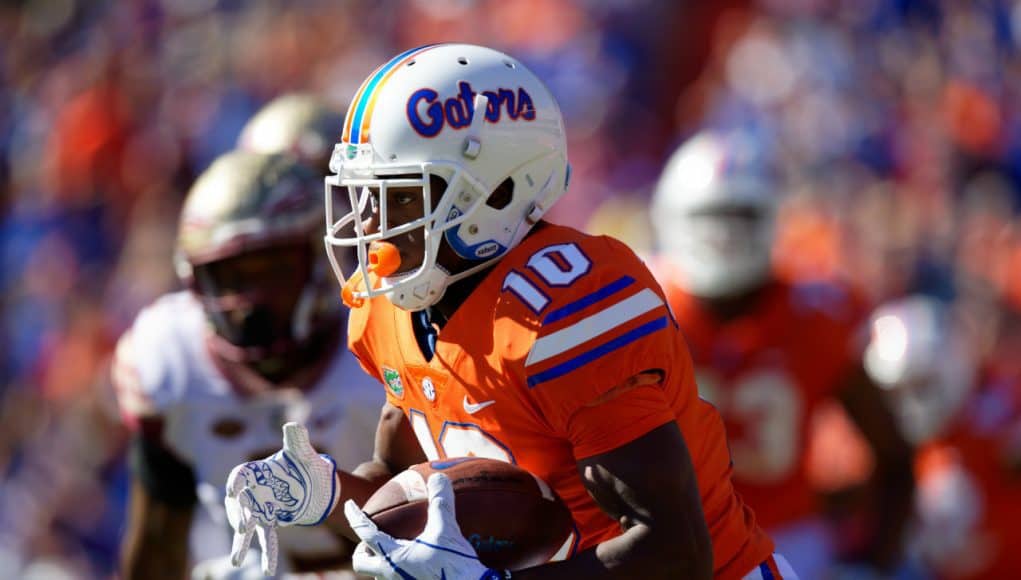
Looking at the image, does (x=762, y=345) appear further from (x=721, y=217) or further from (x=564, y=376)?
(x=564, y=376)

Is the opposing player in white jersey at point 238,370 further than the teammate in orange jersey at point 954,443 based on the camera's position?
No

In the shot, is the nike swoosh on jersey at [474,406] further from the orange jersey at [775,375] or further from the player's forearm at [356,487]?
the orange jersey at [775,375]

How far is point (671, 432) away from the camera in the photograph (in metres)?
2.81

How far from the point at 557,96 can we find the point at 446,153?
32.8 feet

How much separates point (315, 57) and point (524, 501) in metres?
11.9

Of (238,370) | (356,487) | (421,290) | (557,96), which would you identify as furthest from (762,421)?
(557,96)

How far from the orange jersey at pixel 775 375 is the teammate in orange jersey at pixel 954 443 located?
1.30 metres

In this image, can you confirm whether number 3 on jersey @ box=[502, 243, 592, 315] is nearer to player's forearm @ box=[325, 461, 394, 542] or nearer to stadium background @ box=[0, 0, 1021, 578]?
player's forearm @ box=[325, 461, 394, 542]

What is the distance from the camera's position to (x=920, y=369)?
736cm

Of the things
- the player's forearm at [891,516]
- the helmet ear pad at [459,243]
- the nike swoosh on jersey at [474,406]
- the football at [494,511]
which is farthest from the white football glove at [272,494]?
the player's forearm at [891,516]

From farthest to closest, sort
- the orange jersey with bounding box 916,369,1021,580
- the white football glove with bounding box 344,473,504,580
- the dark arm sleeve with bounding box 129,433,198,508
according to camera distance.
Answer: the orange jersey with bounding box 916,369,1021,580 → the dark arm sleeve with bounding box 129,433,198,508 → the white football glove with bounding box 344,473,504,580

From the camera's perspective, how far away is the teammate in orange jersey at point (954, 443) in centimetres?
723

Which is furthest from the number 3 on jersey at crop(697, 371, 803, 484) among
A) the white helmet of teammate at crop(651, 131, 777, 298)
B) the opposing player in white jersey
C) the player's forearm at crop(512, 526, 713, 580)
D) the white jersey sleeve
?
the player's forearm at crop(512, 526, 713, 580)

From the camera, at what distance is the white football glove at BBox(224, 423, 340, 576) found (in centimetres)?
289
